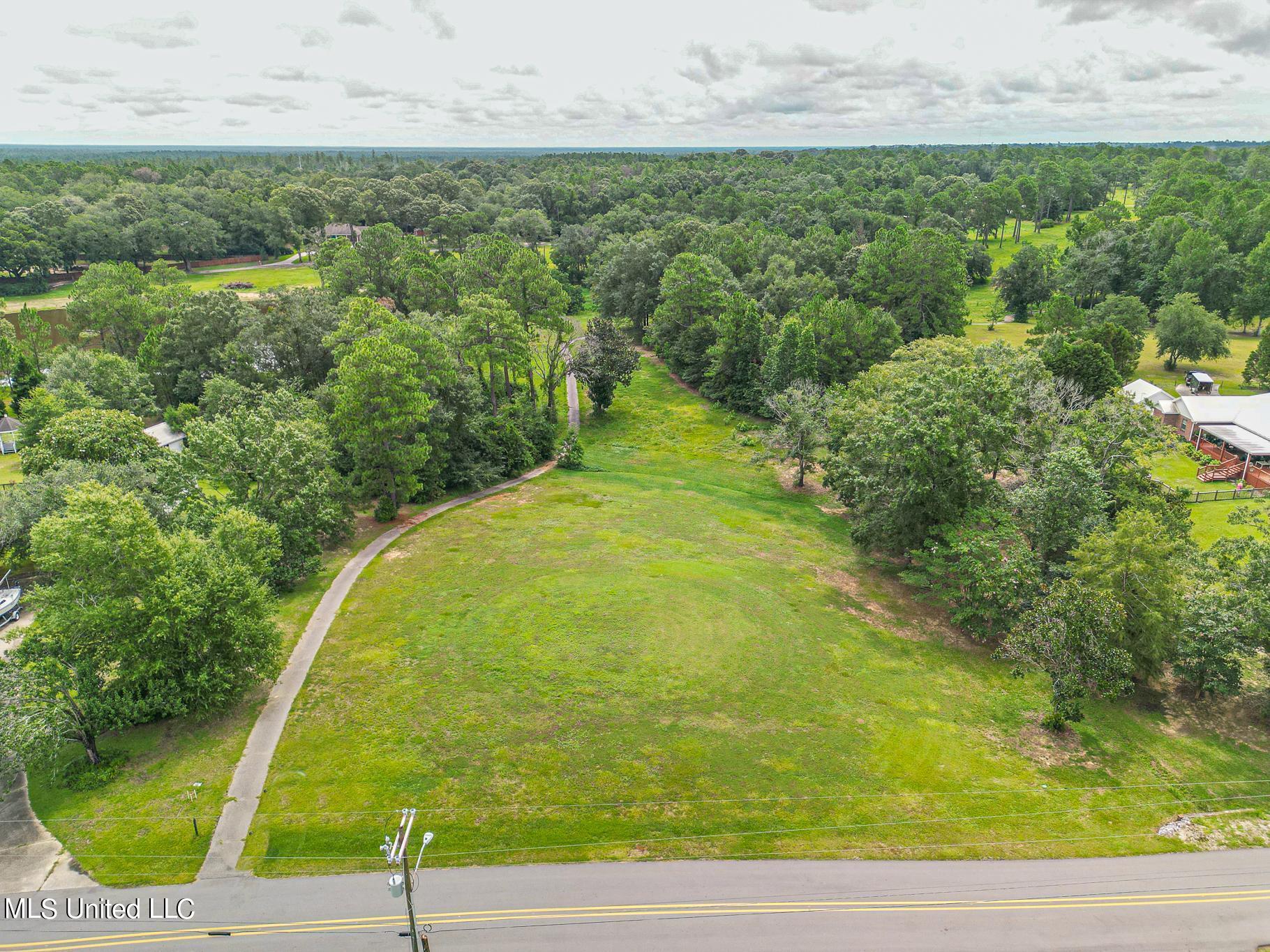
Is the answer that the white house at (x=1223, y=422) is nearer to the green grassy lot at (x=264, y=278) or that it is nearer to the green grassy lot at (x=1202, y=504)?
the green grassy lot at (x=1202, y=504)

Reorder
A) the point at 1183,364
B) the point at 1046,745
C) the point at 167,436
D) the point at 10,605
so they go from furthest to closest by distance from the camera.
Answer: the point at 1183,364 → the point at 167,436 → the point at 10,605 → the point at 1046,745

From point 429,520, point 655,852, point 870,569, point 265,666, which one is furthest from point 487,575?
point 870,569

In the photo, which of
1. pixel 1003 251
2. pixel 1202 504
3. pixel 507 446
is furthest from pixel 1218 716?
pixel 1003 251

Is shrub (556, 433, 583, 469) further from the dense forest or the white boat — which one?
the white boat

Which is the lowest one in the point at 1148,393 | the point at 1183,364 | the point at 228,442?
the point at 1183,364

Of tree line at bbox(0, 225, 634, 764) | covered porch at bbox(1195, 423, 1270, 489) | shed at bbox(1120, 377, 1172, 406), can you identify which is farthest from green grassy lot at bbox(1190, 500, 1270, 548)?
tree line at bbox(0, 225, 634, 764)

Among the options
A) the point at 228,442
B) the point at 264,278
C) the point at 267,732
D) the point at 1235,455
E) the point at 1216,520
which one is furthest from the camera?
the point at 264,278

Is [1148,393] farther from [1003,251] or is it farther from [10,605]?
[1003,251]
